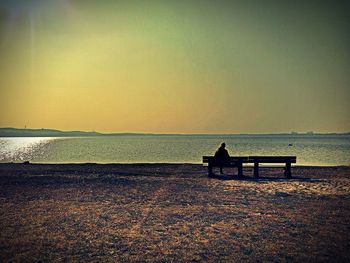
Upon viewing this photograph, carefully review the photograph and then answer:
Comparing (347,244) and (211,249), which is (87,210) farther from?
(347,244)

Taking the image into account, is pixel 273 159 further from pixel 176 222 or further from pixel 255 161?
pixel 176 222

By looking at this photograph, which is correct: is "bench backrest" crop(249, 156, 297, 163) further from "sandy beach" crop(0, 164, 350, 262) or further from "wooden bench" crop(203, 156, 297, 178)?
"sandy beach" crop(0, 164, 350, 262)

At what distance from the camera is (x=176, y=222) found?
29.3 feet

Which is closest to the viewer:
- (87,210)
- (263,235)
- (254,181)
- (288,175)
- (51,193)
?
(263,235)

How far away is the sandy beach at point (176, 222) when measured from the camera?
6.71 metres

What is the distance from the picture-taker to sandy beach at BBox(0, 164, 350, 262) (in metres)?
6.71

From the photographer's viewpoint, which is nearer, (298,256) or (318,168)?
(298,256)

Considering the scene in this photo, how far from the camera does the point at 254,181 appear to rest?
1650 centimetres

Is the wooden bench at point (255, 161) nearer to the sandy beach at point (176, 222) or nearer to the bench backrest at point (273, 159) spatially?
the bench backrest at point (273, 159)

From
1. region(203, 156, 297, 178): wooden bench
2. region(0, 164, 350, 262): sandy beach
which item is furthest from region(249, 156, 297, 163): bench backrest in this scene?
region(0, 164, 350, 262): sandy beach

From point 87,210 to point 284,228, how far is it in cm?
585

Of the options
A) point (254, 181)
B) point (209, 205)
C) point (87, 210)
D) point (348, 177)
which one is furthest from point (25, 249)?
point (348, 177)

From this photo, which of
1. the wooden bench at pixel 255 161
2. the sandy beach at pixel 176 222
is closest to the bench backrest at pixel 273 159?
the wooden bench at pixel 255 161

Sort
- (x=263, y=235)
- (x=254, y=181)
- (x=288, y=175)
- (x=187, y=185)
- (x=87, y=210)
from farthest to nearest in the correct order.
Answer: (x=288, y=175), (x=254, y=181), (x=187, y=185), (x=87, y=210), (x=263, y=235)
